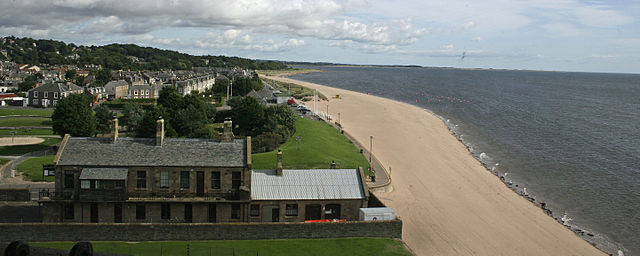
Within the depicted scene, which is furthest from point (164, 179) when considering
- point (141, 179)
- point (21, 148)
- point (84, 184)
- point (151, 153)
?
point (21, 148)

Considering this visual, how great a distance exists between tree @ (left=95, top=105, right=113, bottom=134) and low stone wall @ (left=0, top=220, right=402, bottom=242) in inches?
1787

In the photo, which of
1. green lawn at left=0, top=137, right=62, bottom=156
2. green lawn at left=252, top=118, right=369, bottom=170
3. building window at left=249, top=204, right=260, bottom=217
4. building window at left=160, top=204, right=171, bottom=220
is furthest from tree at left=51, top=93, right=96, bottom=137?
building window at left=249, top=204, right=260, bottom=217

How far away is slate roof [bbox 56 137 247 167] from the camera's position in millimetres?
32594

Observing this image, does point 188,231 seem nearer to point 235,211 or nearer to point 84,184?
point 235,211

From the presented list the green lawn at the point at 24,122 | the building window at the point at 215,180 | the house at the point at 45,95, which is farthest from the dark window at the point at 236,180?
the house at the point at 45,95

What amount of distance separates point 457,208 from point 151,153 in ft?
84.2

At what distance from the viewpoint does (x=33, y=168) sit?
1928 inches

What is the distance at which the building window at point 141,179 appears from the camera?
1283 inches

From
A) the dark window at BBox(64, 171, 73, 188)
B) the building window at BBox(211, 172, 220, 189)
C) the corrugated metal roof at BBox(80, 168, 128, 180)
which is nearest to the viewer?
the corrugated metal roof at BBox(80, 168, 128, 180)

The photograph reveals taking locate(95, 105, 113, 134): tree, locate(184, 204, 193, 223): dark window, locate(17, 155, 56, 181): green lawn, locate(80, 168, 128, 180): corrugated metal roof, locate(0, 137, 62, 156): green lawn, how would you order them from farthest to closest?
locate(95, 105, 113, 134): tree < locate(0, 137, 62, 156): green lawn < locate(17, 155, 56, 181): green lawn < locate(184, 204, 193, 223): dark window < locate(80, 168, 128, 180): corrugated metal roof

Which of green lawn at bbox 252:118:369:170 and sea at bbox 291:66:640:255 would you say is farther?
green lawn at bbox 252:118:369:170

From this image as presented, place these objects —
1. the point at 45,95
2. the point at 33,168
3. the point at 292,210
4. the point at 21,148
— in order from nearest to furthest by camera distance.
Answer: the point at 292,210 < the point at 33,168 < the point at 21,148 < the point at 45,95

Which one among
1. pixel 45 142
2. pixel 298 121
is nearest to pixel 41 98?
pixel 45 142

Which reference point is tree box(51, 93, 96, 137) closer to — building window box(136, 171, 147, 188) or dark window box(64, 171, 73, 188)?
dark window box(64, 171, 73, 188)
